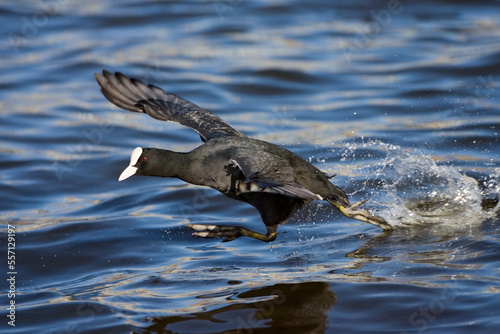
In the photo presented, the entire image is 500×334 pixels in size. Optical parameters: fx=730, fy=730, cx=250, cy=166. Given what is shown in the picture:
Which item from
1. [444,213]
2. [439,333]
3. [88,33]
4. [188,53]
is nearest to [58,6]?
[88,33]

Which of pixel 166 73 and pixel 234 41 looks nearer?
pixel 166 73

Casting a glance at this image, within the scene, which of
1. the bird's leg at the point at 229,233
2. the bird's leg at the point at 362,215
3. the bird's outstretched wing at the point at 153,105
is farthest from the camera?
the bird's outstretched wing at the point at 153,105

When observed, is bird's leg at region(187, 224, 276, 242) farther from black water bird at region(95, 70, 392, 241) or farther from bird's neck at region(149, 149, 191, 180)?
bird's neck at region(149, 149, 191, 180)

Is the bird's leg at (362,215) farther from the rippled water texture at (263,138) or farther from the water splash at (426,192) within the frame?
the water splash at (426,192)

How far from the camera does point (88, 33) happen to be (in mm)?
13195

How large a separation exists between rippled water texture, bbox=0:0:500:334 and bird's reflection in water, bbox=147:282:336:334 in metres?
0.01

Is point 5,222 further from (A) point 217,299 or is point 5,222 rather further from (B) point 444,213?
(B) point 444,213

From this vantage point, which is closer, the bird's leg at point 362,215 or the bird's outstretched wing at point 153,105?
the bird's leg at point 362,215

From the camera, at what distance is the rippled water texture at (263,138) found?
446 centimetres

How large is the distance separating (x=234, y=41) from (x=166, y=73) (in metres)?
1.69

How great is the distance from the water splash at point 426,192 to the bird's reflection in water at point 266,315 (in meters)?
1.50

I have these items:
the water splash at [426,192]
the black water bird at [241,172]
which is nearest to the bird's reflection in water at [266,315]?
the black water bird at [241,172]

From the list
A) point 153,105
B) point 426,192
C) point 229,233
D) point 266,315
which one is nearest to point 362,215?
point 229,233

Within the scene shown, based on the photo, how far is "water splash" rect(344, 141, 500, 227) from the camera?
575 centimetres
